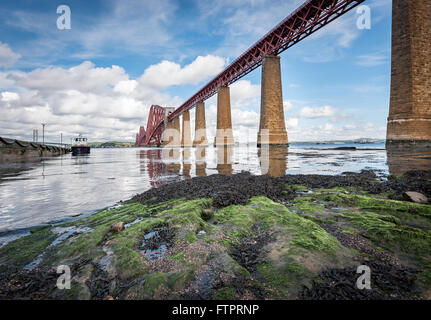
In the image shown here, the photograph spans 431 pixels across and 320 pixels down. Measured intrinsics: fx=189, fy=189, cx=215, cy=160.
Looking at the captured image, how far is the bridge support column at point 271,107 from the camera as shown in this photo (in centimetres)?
2305

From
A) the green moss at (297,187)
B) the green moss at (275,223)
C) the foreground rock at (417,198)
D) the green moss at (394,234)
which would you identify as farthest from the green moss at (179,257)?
the foreground rock at (417,198)

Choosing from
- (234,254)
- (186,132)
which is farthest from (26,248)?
(186,132)

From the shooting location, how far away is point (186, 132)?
58.3 meters

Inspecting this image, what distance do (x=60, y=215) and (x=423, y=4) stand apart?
27.5 metres

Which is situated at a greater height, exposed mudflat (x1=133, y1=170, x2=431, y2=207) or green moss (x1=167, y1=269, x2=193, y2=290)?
exposed mudflat (x1=133, y1=170, x2=431, y2=207)

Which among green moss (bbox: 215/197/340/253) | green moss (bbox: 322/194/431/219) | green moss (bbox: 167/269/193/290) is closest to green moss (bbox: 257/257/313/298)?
green moss (bbox: 215/197/340/253)

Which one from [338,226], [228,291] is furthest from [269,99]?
[228,291]

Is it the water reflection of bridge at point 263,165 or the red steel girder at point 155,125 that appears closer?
the water reflection of bridge at point 263,165

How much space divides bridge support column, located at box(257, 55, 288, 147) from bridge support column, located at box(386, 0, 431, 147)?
10.5m

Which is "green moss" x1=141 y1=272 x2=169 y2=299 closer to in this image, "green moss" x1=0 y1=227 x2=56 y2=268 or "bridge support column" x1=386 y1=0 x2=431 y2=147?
"green moss" x1=0 y1=227 x2=56 y2=268

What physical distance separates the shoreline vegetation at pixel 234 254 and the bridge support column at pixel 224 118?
32688 mm

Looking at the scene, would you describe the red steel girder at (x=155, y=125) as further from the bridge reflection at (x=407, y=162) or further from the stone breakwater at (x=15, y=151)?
the bridge reflection at (x=407, y=162)

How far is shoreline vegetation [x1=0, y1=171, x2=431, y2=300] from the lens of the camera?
4.82 feet
